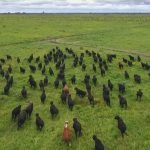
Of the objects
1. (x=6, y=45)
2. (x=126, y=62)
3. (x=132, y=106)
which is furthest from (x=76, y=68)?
(x=6, y=45)

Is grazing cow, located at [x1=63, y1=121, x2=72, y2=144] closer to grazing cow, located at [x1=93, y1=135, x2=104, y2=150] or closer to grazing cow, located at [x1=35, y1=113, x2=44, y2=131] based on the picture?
grazing cow, located at [x1=93, y1=135, x2=104, y2=150]

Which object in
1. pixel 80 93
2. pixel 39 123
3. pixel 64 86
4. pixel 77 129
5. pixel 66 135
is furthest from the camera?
pixel 64 86

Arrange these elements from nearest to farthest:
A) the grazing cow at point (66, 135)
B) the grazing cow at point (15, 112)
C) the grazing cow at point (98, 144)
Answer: the grazing cow at point (98, 144), the grazing cow at point (66, 135), the grazing cow at point (15, 112)

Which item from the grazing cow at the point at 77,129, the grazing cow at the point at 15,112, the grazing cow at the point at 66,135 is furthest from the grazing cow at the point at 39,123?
the grazing cow at the point at 66,135

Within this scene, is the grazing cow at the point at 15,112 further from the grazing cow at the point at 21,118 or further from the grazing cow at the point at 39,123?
the grazing cow at the point at 39,123

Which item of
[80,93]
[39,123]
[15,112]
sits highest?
[80,93]

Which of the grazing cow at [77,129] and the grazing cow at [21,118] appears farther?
the grazing cow at [21,118]

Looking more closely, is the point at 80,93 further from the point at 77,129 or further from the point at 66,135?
the point at 66,135

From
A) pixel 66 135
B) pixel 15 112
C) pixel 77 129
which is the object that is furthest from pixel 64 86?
pixel 66 135

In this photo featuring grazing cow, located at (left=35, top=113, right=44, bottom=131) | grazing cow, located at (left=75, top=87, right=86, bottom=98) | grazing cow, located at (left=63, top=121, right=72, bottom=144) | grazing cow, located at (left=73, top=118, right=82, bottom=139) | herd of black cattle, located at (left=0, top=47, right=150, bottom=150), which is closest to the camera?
grazing cow, located at (left=63, top=121, right=72, bottom=144)

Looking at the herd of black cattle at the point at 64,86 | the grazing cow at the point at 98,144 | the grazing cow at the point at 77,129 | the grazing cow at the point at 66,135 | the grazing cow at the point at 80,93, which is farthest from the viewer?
the grazing cow at the point at 80,93

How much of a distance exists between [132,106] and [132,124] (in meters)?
2.82

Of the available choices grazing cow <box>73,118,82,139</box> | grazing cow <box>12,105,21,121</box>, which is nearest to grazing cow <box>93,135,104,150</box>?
grazing cow <box>73,118,82,139</box>

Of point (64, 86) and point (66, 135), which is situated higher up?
point (64, 86)
